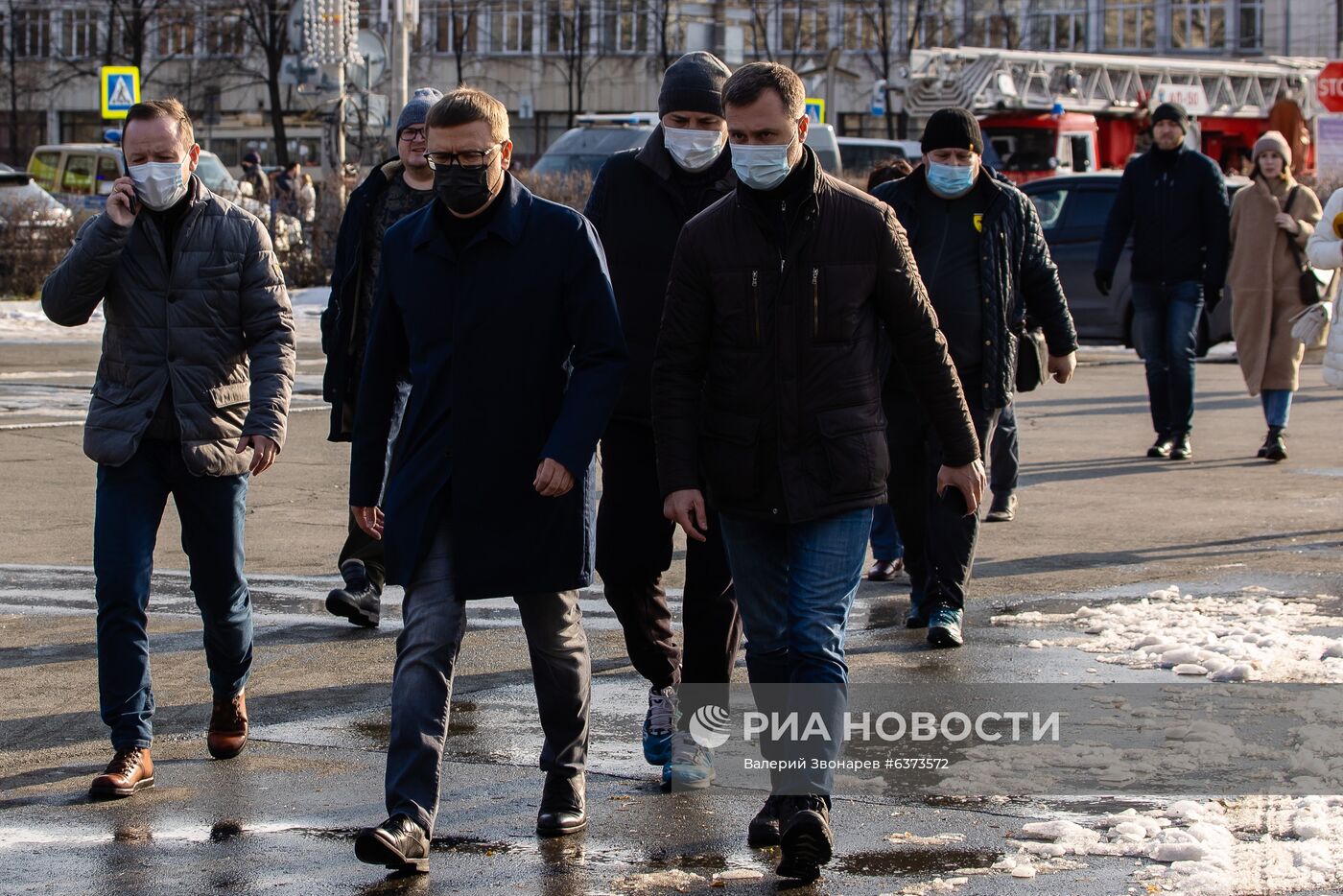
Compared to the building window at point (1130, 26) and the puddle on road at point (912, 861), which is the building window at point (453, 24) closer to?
the building window at point (1130, 26)

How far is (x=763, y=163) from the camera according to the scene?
180 inches

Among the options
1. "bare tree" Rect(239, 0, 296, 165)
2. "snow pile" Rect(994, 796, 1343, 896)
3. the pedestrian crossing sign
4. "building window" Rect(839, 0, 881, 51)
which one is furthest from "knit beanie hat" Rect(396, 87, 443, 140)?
"building window" Rect(839, 0, 881, 51)

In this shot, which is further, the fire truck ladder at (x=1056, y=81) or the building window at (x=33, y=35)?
the building window at (x=33, y=35)

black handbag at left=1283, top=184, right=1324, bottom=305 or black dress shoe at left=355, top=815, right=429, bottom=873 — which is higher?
black handbag at left=1283, top=184, right=1324, bottom=305

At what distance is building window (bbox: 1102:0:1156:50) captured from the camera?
69875 millimetres

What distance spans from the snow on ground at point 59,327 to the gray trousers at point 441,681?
52.1ft

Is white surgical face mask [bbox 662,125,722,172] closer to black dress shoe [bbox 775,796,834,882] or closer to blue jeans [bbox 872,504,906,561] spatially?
black dress shoe [bbox 775,796,834,882]

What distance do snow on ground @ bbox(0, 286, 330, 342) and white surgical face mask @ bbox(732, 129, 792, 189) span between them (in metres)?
16.2

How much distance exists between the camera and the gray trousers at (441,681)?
4547mm

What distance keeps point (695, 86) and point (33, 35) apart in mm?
72746

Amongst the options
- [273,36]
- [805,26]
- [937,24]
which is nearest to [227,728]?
[273,36]

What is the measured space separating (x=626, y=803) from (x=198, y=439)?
4.95ft

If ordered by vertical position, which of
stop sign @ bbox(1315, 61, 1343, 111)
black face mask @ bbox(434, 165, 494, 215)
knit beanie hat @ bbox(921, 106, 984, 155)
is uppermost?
stop sign @ bbox(1315, 61, 1343, 111)

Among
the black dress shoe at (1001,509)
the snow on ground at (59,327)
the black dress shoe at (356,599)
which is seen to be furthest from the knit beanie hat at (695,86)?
the snow on ground at (59,327)
